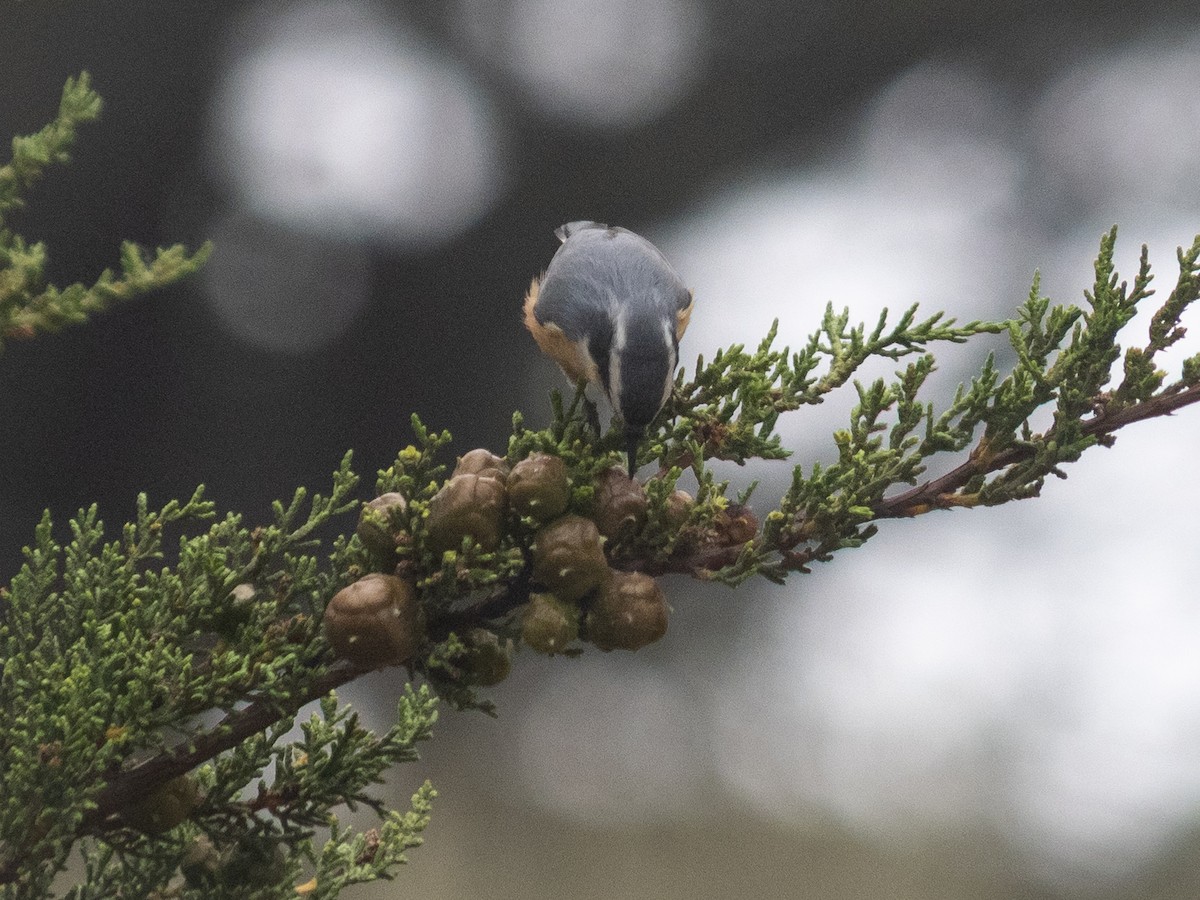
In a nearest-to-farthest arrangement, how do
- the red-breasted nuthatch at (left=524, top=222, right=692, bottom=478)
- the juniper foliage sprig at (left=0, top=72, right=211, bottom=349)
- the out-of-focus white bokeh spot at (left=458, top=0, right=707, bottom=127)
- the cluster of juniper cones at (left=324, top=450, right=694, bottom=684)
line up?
the juniper foliage sprig at (left=0, top=72, right=211, bottom=349), the cluster of juniper cones at (left=324, top=450, right=694, bottom=684), the red-breasted nuthatch at (left=524, top=222, right=692, bottom=478), the out-of-focus white bokeh spot at (left=458, top=0, right=707, bottom=127)

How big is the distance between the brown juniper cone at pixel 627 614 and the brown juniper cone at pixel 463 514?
68 mm

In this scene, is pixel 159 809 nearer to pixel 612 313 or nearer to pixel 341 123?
pixel 612 313

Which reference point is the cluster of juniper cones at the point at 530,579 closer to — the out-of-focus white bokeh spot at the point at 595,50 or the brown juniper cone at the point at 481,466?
the brown juniper cone at the point at 481,466

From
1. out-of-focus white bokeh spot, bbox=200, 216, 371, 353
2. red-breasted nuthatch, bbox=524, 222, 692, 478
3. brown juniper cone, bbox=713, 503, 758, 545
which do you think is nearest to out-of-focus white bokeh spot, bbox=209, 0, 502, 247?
out-of-focus white bokeh spot, bbox=200, 216, 371, 353

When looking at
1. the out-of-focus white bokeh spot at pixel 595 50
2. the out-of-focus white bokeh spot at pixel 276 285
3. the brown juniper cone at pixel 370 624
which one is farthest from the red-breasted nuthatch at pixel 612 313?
the out-of-focus white bokeh spot at pixel 595 50

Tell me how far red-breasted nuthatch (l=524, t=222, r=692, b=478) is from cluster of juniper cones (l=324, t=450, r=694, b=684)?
7.3 inches

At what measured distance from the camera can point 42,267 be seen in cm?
46

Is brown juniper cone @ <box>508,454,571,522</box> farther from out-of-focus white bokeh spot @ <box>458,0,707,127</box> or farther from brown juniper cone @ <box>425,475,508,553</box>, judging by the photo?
out-of-focus white bokeh spot @ <box>458,0,707,127</box>

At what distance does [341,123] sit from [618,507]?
2210mm

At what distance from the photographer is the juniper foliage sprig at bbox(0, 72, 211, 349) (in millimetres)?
467

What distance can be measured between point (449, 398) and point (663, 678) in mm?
837

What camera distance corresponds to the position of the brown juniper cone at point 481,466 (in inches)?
24.3

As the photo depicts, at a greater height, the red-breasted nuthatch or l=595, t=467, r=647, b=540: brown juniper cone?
the red-breasted nuthatch

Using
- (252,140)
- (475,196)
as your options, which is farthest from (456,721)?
(252,140)
